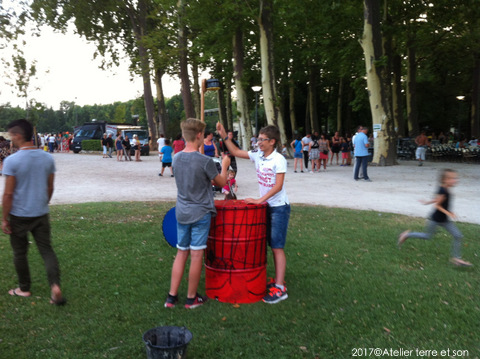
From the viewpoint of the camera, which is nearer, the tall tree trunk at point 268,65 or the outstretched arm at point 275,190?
the outstretched arm at point 275,190

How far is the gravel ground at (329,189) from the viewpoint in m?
10.6

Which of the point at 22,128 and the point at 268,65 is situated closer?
the point at 22,128

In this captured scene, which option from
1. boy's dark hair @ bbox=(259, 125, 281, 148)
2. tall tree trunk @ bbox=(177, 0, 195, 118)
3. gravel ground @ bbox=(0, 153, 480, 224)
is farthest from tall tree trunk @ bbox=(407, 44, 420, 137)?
boy's dark hair @ bbox=(259, 125, 281, 148)

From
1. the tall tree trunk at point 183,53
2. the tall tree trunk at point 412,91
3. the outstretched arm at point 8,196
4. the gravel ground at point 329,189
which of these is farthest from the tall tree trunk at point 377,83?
the outstretched arm at point 8,196

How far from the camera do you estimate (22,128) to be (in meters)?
4.13

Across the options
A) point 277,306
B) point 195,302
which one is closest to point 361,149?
point 277,306

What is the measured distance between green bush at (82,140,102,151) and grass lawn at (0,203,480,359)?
29034 mm

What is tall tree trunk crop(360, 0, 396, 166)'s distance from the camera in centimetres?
1920

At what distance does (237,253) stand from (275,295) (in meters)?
0.61

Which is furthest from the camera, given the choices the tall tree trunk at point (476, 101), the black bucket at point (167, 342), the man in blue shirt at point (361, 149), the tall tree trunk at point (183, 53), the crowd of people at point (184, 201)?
the tall tree trunk at point (476, 101)

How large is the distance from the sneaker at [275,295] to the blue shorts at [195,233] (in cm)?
88

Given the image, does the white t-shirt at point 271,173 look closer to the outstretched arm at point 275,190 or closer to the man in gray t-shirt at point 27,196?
the outstretched arm at point 275,190

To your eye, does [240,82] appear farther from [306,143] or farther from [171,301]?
[171,301]

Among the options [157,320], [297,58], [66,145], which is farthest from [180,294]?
[66,145]
